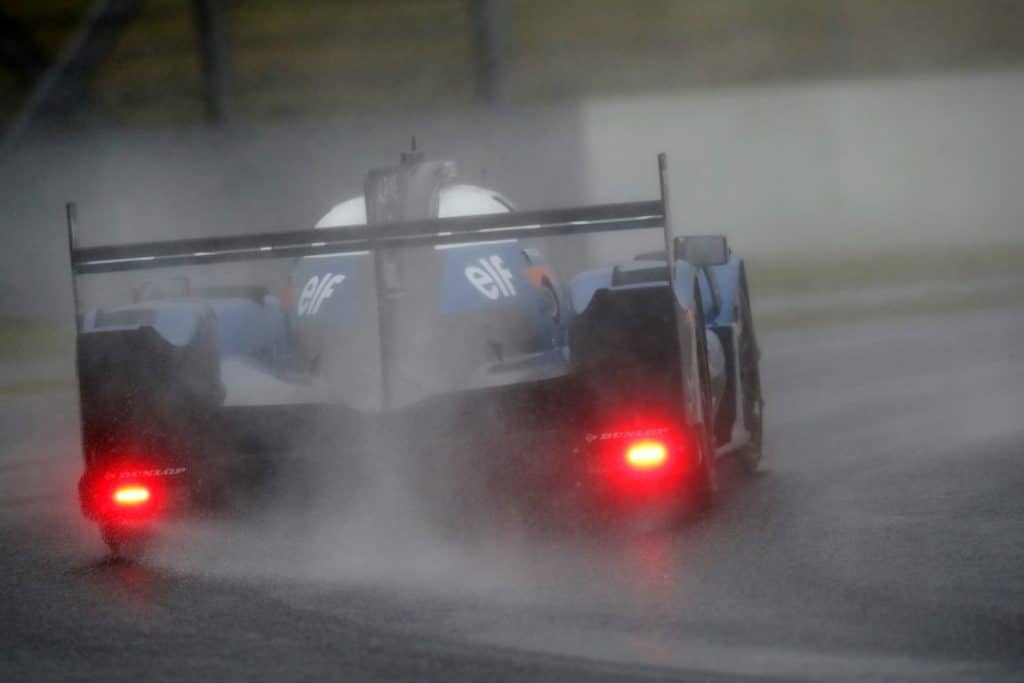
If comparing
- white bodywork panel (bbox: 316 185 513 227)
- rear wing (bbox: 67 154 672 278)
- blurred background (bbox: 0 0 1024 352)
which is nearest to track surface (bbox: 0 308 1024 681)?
rear wing (bbox: 67 154 672 278)

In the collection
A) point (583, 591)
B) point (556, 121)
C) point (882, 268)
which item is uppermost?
point (556, 121)

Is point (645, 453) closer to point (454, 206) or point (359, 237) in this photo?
point (359, 237)

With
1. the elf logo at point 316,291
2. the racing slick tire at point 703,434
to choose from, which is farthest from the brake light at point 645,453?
the elf logo at point 316,291

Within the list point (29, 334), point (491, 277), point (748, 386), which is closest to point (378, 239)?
point (491, 277)

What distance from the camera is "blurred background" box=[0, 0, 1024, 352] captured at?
19875 mm

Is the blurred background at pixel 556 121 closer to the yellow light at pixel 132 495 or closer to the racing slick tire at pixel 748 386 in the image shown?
the racing slick tire at pixel 748 386

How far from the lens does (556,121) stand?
20672 mm

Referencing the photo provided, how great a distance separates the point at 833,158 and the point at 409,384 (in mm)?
15056

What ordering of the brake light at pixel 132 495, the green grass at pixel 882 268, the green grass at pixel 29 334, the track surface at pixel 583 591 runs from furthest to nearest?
the green grass at pixel 882 268
the green grass at pixel 29 334
the brake light at pixel 132 495
the track surface at pixel 583 591

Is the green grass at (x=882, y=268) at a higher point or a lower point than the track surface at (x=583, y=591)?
higher

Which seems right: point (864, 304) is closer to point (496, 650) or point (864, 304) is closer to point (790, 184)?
point (790, 184)

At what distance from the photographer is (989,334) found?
56.4 ft

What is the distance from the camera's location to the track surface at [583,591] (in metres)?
6.36

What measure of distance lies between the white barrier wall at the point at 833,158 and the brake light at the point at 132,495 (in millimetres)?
12729
